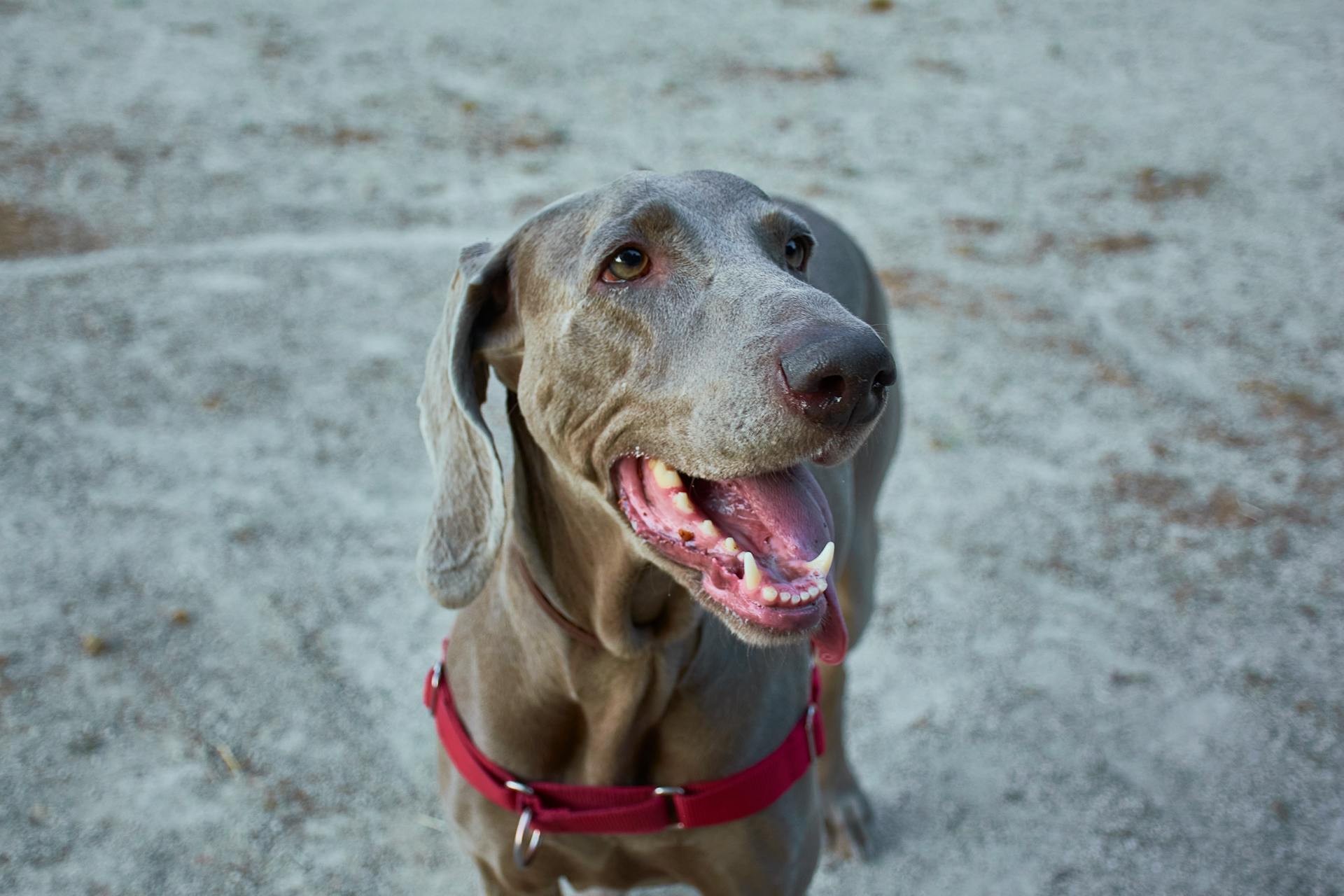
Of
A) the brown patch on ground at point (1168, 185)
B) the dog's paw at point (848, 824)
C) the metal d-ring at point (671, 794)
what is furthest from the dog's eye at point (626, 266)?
the brown patch on ground at point (1168, 185)

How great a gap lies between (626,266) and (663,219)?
94 mm

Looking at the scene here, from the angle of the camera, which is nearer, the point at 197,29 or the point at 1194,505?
the point at 1194,505

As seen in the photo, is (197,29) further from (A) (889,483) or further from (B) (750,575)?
(B) (750,575)

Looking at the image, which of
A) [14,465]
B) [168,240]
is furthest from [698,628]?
[168,240]

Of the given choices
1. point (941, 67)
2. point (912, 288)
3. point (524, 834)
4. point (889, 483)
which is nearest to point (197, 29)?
point (941, 67)

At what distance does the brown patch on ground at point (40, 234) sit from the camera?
498 centimetres

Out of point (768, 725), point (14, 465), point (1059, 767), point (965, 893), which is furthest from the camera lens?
point (14, 465)

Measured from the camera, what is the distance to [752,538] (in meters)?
1.88

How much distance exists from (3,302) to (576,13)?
3959 mm

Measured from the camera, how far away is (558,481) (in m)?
2.08

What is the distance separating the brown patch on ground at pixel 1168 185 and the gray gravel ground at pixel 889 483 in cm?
4

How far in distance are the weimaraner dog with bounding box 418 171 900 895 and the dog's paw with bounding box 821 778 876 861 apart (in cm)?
63

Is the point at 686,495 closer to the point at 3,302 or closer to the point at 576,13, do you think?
the point at 3,302

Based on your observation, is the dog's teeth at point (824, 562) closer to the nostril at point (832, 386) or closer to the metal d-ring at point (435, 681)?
the nostril at point (832, 386)
